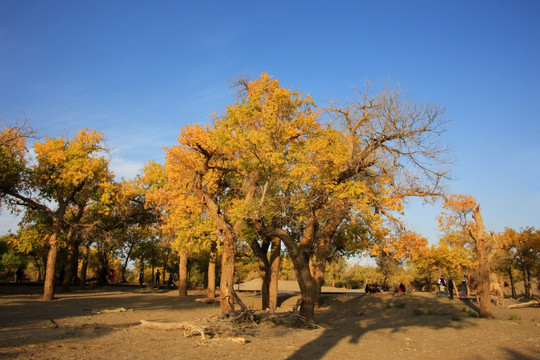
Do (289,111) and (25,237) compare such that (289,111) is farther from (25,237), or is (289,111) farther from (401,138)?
(25,237)

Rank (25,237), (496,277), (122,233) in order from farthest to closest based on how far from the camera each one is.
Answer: (496,277) → (122,233) → (25,237)

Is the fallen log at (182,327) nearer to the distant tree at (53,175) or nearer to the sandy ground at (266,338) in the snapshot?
the sandy ground at (266,338)

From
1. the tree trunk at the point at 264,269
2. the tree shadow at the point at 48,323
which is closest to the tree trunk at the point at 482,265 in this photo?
the tree trunk at the point at 264,269

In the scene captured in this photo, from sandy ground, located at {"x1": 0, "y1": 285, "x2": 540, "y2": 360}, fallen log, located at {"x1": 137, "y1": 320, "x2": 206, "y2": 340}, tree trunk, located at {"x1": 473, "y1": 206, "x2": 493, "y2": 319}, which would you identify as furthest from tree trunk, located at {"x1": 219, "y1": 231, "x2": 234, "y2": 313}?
tree trunk, located at {"x1": 473, "y1": 206, "x2": 493, "y2": 319}

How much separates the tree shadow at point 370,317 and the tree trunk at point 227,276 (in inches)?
134

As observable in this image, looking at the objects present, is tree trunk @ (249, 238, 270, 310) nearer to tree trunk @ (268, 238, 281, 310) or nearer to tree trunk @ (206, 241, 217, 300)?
tree trunk @ (268, 238, 281, 310)

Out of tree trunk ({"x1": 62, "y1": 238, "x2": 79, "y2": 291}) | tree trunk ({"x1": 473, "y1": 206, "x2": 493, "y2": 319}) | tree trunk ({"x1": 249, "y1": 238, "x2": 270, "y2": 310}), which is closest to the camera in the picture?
tree trunk ({"x1": 473, "y1": 206, "x2": 493, "y2": 319})

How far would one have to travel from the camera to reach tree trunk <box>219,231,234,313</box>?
1370 centimetres

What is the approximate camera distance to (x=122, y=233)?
90.1ft

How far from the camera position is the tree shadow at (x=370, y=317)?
1071 cm

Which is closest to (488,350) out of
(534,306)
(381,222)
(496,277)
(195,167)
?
(381,222)

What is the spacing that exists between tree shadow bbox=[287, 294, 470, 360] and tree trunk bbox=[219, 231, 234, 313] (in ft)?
11.2

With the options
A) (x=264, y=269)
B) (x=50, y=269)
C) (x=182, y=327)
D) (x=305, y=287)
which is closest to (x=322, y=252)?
(x=264, y=269)

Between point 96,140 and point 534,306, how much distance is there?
27177 mm
